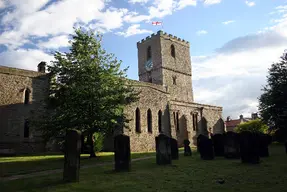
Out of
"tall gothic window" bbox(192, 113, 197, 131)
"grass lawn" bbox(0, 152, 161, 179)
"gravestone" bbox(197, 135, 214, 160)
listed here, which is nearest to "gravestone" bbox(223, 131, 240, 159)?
"gravestone" bbox(197, 135, 214, 160)

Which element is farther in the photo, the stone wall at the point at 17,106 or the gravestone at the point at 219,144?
the stone wall at the point at 17,106

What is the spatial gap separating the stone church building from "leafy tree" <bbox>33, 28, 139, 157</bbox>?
2.72 meters

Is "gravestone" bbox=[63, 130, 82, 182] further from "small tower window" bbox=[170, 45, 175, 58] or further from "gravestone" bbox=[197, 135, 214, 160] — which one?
"small tower window" bbox=[170, 45, 175, 58]

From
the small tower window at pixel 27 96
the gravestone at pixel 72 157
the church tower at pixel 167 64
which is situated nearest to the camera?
the gravestone at pixel 72 157

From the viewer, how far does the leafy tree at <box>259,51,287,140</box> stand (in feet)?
76.3

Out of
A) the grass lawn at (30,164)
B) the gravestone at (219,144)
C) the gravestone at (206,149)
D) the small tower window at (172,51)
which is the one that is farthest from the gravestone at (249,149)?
the small tower window at (172,51)

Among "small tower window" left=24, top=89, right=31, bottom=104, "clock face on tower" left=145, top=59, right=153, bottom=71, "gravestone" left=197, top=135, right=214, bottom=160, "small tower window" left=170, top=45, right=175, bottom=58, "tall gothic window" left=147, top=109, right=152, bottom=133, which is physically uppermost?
"small tower window" left=170, top=45, right=175, bottom=58

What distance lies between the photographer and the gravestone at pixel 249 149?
34.6 ft

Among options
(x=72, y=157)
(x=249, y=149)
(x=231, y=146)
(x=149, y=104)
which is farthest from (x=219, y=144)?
(x=149, y=104)

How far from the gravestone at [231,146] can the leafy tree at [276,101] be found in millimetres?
13441

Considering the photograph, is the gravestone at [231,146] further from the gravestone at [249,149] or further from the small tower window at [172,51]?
the small tower window at [172,51]

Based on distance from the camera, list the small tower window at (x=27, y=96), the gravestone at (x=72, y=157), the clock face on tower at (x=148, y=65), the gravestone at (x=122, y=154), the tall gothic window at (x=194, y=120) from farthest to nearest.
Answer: the clock face on tower at (x=148, y=65) < the tall gothic window at (x=194, y=120) < the small tower window at (x=27, y=96) < the gravestone at (x=122, y=154) < the gravestone at (x=72, y=157)

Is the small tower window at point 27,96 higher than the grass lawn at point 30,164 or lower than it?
higher

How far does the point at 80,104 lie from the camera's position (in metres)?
14.5
